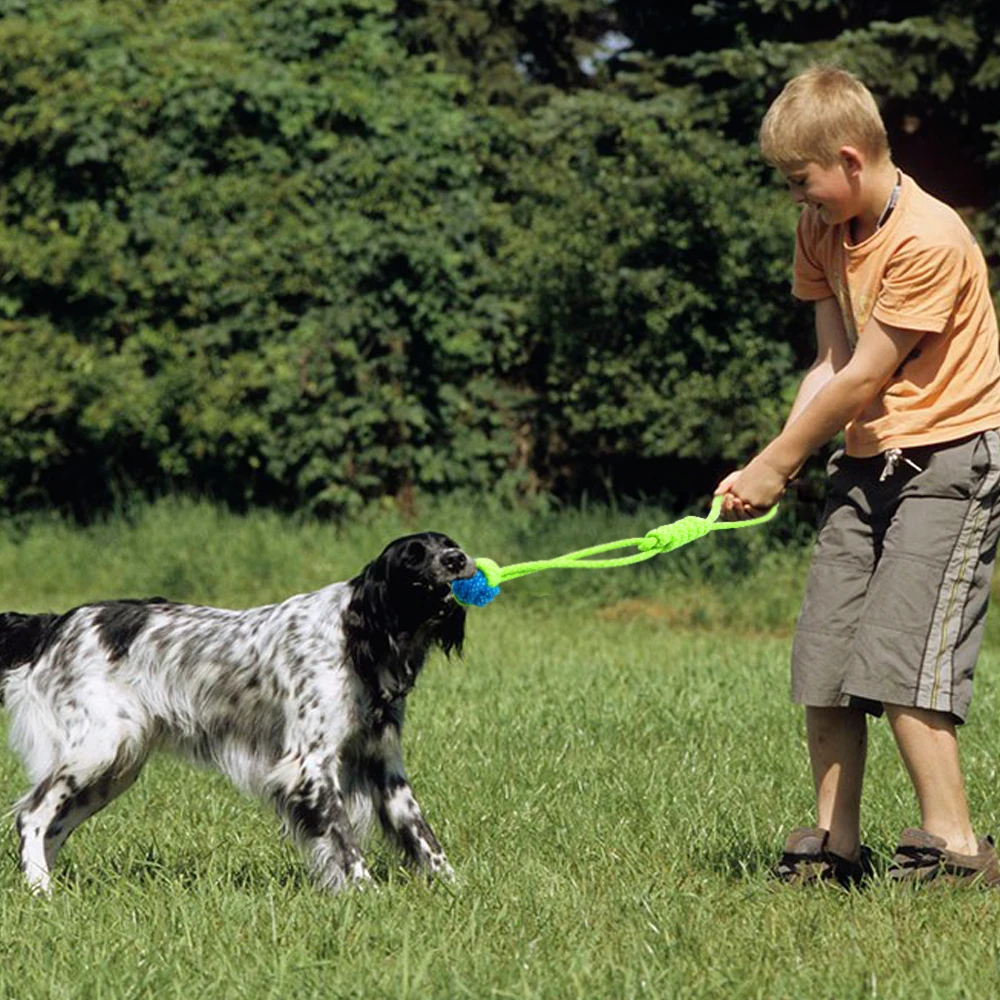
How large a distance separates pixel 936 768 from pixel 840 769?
1.24 feet

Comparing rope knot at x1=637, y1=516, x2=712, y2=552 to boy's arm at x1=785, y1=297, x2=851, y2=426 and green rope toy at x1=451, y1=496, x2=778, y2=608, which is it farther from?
boy's arm at x1=785, y1=297, x2=851, y2=426

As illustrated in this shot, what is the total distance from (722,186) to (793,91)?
10.5 meters

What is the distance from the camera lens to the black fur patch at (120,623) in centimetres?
614

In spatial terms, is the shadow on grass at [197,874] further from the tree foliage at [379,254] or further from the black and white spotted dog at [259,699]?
the tree foliage at [379,254]

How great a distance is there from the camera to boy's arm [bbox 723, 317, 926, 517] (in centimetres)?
499

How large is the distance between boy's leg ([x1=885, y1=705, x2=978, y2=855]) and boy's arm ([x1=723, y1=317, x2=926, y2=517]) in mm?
670

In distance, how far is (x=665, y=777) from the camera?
7.09m

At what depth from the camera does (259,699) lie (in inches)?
234

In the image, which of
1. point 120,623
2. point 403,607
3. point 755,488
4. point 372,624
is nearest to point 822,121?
point 755,488

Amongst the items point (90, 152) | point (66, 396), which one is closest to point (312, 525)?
point (66, 396)

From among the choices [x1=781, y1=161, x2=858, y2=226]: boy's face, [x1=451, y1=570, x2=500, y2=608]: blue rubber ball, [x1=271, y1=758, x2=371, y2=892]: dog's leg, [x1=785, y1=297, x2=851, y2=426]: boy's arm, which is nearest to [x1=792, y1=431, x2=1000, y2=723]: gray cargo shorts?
[x1=785, y1=297, x2=851, y2=426]: boy's arm

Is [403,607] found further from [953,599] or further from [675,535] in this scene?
[953,599]

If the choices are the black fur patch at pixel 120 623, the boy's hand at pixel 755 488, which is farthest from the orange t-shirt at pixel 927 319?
the black fur patch at pixel 120 623

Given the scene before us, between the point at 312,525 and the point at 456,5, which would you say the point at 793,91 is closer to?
the point at 312,525
